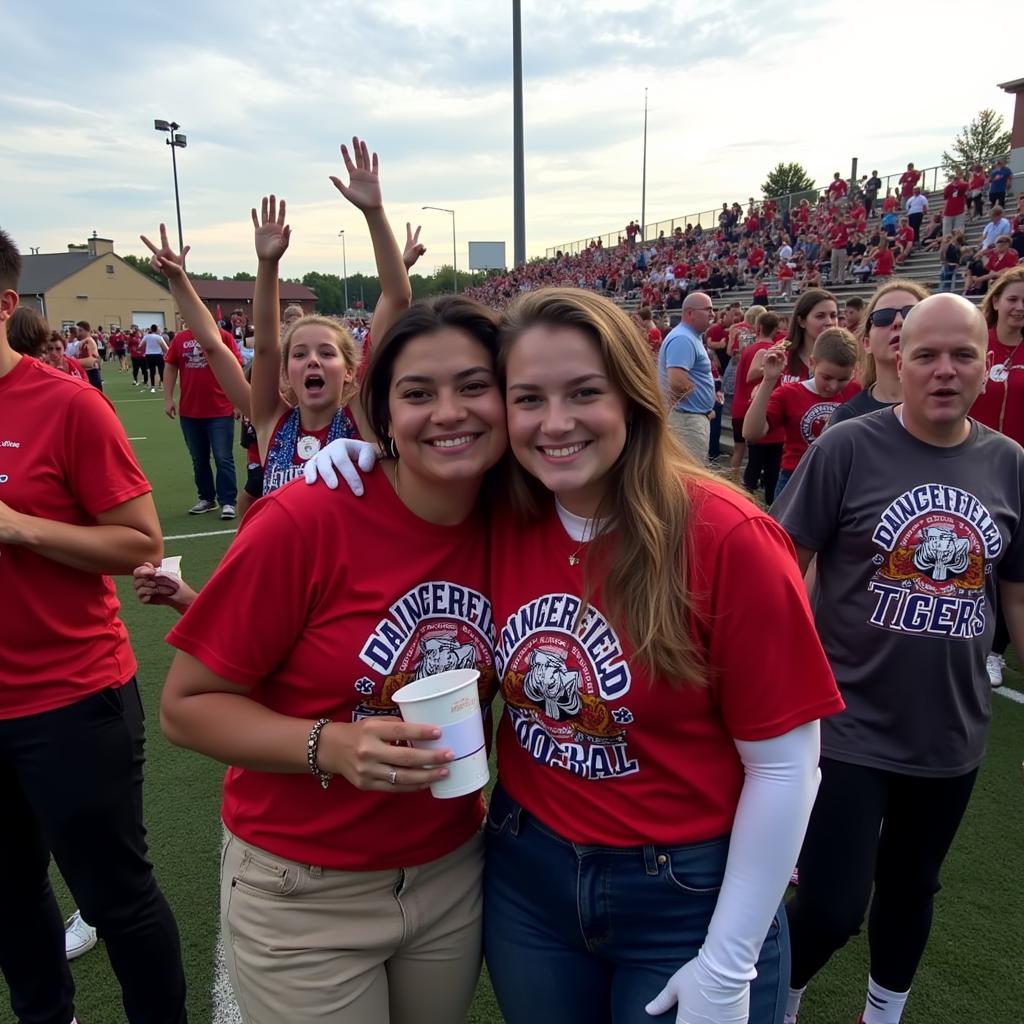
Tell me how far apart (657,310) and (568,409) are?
27.3 metres

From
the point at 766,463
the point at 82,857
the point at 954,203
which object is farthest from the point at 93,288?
the point at 82,857

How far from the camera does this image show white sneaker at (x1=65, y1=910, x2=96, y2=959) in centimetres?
283

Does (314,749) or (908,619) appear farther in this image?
Answer: (908,619)

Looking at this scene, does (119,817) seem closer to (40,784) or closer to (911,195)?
(40,784)

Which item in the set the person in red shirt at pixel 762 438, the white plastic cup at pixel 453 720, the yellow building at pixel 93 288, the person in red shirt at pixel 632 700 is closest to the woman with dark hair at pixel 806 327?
the person in red shirt at pixel 762 438

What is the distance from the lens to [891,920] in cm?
231

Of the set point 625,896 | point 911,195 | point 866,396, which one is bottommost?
point 625,896

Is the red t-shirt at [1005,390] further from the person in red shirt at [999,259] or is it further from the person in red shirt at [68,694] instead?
the person in red shirt at [999,259]

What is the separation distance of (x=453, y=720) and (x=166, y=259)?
3.12m

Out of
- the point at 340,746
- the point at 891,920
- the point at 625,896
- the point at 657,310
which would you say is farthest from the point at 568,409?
the point at 657,310

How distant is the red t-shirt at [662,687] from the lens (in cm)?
141

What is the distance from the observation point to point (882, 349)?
3.11 m

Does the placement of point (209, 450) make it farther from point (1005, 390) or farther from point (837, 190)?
point (837, 190)

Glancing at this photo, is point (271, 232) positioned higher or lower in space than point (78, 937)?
higher
